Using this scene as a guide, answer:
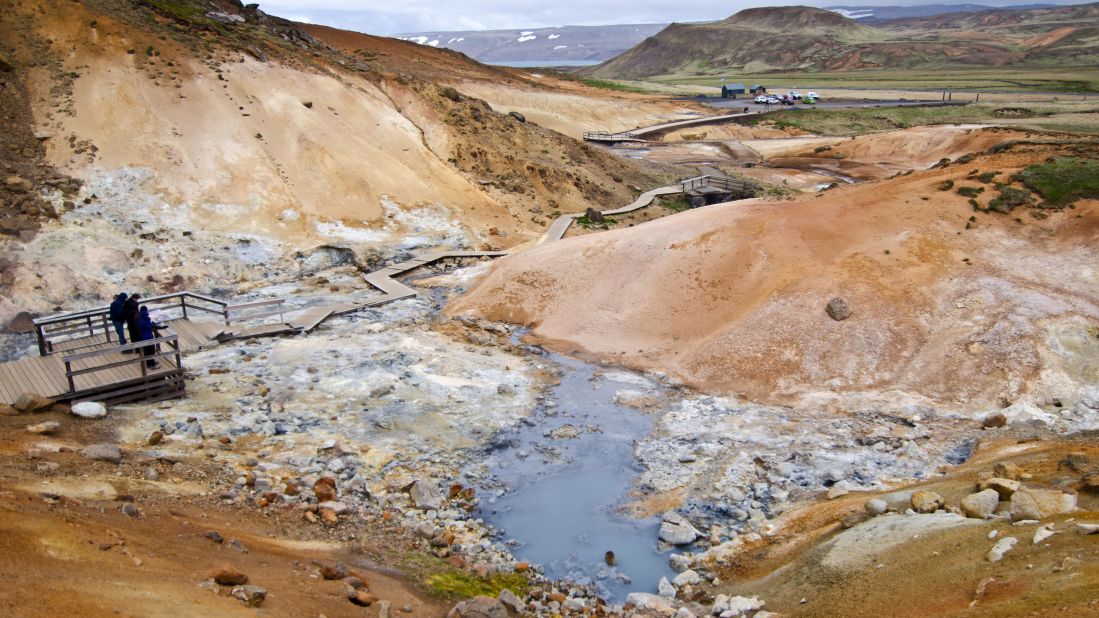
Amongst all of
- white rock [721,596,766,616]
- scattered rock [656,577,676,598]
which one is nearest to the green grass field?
scattered rock [656,577,676,598]

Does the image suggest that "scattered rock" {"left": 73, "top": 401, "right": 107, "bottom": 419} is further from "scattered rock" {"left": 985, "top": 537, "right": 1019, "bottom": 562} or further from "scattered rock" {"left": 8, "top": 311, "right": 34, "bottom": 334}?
"scattered rock" {"left": 985, "top": 537, "right": 1019, "bottom": 562}

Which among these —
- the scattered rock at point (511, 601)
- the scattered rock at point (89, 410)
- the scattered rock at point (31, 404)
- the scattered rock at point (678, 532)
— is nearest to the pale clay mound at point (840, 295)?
the scattered rock at point (678, 532)

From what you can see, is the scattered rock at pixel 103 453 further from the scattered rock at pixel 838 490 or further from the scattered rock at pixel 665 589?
the scattered rock at pixel 838 490

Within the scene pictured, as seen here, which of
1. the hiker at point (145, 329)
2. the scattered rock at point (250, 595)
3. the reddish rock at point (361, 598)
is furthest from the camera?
the hiker at point (145, 329)

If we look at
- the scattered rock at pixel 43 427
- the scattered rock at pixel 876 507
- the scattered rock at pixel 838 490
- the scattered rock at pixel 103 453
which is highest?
the scattered rock at pixel 43 427

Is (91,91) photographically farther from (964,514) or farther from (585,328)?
(964,514)

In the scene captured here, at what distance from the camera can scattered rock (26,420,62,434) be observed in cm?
1355

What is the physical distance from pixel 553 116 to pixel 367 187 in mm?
40505

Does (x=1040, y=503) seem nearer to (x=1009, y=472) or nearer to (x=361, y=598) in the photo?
(x=1009, y=472)

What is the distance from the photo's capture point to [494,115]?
4381 centimetres

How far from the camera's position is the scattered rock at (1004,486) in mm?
11891

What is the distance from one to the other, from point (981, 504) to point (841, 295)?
31.2 feet

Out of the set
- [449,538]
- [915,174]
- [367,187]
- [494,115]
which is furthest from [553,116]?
[449,538]

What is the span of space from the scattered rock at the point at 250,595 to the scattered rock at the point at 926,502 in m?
9.64
